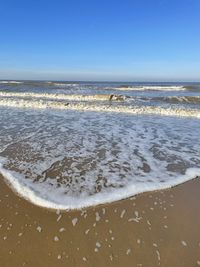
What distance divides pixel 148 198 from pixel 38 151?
3.22 meters

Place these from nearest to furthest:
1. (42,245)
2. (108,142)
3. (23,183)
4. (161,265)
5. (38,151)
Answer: (161,265) < (42,245) < (23,183) < (38,151) < (108,142)

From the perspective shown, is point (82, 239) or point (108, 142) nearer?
point (82, 239)

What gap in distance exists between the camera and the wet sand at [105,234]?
9.48 ft

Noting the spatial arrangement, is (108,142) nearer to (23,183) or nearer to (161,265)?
(23,183)

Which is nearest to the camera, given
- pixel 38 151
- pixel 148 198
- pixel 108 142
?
pixel 148 198

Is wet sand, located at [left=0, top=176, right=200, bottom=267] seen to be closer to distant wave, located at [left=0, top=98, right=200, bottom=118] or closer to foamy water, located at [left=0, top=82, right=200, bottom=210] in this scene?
foamy water, located at [left=0, top=82, right=200, bottom=210]

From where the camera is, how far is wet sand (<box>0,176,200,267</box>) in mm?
2891

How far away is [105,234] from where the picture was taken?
329 centimetres

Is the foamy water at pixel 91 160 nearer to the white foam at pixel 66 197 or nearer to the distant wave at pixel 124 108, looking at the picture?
the white foam at pixel 66 197

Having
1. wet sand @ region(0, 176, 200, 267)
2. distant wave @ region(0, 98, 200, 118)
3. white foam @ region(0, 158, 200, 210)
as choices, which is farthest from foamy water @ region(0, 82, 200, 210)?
distant wave @ region(0, 98, 200, 118)

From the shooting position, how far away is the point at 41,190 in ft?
14.3

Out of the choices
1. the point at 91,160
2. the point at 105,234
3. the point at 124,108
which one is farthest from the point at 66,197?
the point at 124,108

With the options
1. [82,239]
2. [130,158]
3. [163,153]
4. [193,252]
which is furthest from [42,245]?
[163,153]

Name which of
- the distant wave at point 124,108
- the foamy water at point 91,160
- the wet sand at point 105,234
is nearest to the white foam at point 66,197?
the foamy water at point 91,160
